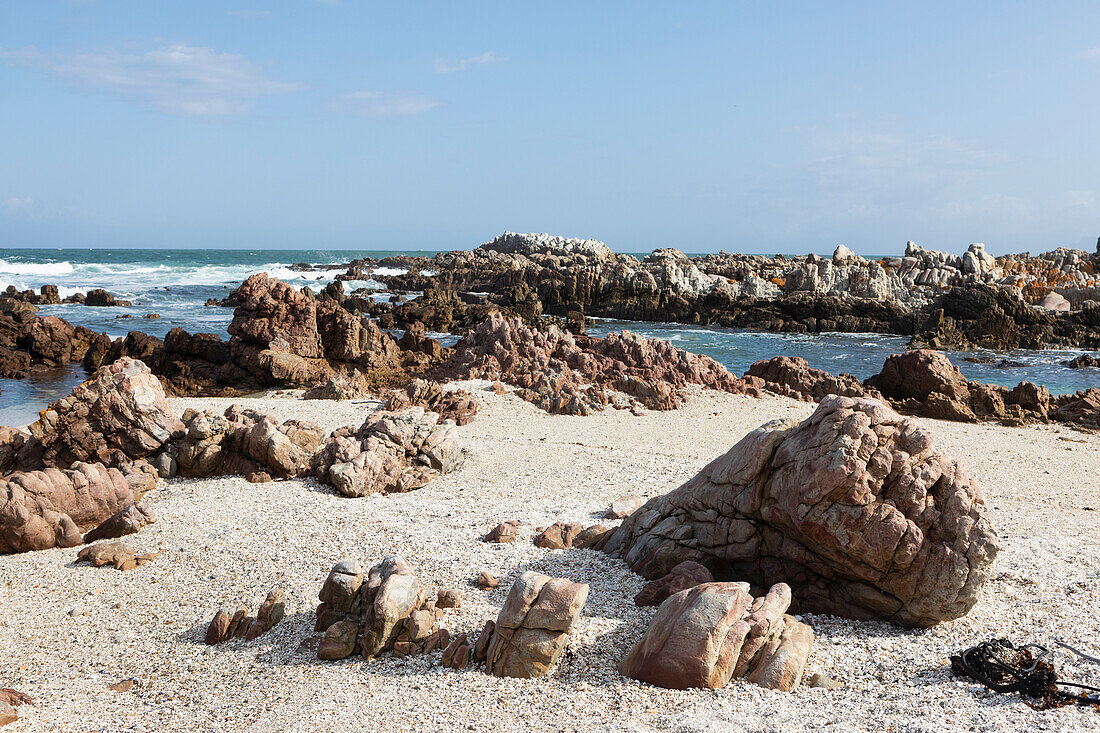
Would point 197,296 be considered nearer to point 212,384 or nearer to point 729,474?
point 212,384

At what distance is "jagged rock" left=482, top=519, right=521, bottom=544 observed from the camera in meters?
7.86

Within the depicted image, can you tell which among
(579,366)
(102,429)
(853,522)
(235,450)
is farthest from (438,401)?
(853,522)

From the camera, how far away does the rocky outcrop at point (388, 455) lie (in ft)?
32.5

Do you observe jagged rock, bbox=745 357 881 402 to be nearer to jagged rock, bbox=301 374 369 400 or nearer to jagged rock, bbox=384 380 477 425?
jagged rock, bbox=384 380 477 425

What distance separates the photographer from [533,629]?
5.19 metres

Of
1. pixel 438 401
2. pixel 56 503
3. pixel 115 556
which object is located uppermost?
pixel 438 401

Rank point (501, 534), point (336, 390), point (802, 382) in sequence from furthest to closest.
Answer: point (802, 382) < point (336, 390) < point (501, 534)

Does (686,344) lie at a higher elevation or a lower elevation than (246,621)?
higher

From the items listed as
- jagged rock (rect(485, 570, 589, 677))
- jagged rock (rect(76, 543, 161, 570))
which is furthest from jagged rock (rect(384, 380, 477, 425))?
jagged rock (rect(485, 570, 589, 677))

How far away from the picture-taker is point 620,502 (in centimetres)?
922

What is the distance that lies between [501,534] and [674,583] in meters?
2.48

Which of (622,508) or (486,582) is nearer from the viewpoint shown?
(486,582)

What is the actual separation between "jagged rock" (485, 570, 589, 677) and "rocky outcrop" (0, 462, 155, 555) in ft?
19.7

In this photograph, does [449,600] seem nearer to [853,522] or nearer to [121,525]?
[853,522]
